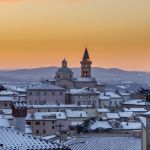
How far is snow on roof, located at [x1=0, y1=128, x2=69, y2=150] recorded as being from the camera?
15.0 metres

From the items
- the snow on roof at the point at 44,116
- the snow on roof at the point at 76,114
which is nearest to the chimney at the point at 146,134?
the snow on roof at the point at 44,116

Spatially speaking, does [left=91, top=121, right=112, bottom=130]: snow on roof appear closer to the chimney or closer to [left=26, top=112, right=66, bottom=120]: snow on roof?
[left=26, top=112, right=66, bottom=120]: snow on roof

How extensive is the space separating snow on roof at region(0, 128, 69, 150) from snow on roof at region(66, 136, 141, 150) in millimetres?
14358

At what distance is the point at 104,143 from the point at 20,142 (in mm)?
16101

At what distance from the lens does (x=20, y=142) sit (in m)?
15.2

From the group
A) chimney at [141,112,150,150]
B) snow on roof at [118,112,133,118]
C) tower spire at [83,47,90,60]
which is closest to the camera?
chimney at [141,112,150,150]

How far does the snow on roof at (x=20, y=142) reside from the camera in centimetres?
1501

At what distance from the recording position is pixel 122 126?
68.2m

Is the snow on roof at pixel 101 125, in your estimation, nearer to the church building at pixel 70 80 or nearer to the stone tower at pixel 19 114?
the stone tower at pixel 19 114

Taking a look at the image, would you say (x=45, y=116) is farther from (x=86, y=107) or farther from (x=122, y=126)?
(x=86, y=107)

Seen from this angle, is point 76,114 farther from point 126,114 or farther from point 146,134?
point 146,134

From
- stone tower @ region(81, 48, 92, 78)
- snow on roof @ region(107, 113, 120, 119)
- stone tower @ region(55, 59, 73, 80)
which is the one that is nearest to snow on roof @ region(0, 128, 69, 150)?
snow on roof @ region(107, 113, 120, 119)

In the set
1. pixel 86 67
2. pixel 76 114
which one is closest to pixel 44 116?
pixel 76 114

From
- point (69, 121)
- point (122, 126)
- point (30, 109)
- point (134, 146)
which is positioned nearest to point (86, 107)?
point (30, 109)
